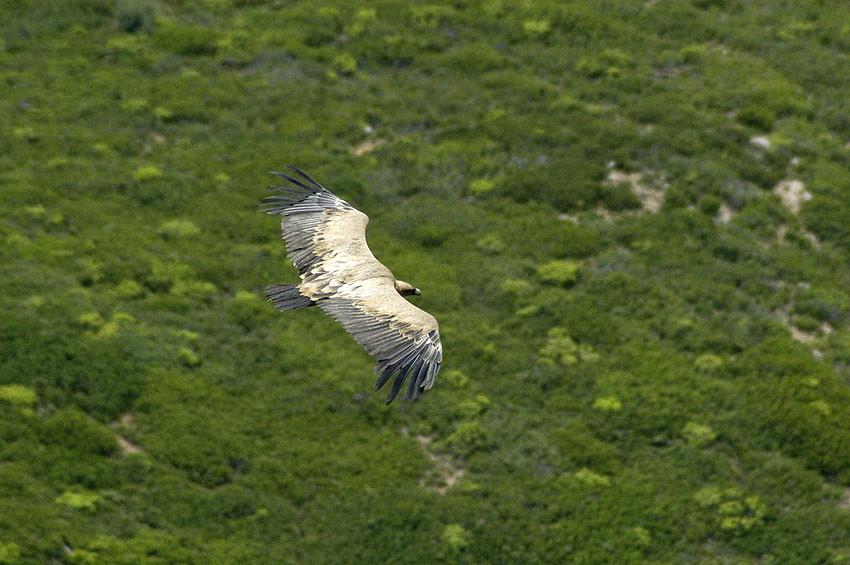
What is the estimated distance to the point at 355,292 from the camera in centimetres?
1814

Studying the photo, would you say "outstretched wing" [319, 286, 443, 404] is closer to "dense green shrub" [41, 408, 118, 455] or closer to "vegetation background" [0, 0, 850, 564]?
"vegetation background" [0, 0, 850, 564]

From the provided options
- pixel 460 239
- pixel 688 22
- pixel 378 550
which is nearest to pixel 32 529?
pixel 378 550

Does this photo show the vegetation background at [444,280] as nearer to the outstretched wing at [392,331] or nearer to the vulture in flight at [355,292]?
the vulture in flight at [355,292]

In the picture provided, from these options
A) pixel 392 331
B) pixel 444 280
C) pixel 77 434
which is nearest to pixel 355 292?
pixel 392 331

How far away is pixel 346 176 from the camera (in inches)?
1608

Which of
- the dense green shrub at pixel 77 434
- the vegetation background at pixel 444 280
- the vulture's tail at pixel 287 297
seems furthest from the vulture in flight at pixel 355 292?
the dense green shrub at pixel 77 434

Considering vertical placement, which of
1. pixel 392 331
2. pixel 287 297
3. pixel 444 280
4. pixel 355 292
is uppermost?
pixel 392 331

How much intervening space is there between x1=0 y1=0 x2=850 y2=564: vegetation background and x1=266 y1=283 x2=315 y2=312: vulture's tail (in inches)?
469

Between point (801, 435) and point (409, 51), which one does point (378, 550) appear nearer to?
point (801, 435)

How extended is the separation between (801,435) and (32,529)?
2248 cm

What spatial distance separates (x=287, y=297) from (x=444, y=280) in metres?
18.9

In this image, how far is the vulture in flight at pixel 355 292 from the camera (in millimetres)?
16391

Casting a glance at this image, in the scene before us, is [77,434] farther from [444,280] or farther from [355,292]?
[355,292]

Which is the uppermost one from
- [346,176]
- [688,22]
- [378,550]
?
[688,22]
